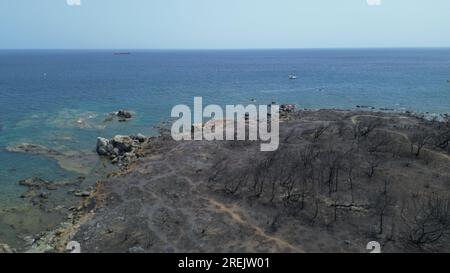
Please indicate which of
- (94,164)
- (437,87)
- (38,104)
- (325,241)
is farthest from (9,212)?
(437,87)

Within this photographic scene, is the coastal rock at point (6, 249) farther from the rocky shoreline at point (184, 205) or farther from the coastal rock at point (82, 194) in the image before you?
the coastal rock at point (82, 194)

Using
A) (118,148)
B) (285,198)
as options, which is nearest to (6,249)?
(285,198)

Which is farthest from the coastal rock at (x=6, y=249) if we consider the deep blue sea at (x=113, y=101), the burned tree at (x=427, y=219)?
the burned tree at (x=427, y=219)

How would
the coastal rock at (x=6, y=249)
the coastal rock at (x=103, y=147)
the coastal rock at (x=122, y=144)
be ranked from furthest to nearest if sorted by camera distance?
the coastal rock at (x=103, y=147)
the coastal rock at (x=122, y=144)
the coastal rock at (x=6, y=249)

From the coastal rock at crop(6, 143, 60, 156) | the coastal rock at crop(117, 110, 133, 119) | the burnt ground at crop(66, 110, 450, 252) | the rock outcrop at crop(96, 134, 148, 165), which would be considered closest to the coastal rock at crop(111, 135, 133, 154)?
the rock outcrop at crop(96, 134, 148, 165)

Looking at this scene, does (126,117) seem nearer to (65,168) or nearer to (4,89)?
(65,168)

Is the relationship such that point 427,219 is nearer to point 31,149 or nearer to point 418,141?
point 418,141

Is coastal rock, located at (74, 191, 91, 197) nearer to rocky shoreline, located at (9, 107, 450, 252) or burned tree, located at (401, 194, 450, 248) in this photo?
rocky shoreline, located at (9, 107, 450, 252)

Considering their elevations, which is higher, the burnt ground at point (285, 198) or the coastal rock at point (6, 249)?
the burnt ground at point (285, 198)

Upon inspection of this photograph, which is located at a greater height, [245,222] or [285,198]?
[285,198]
